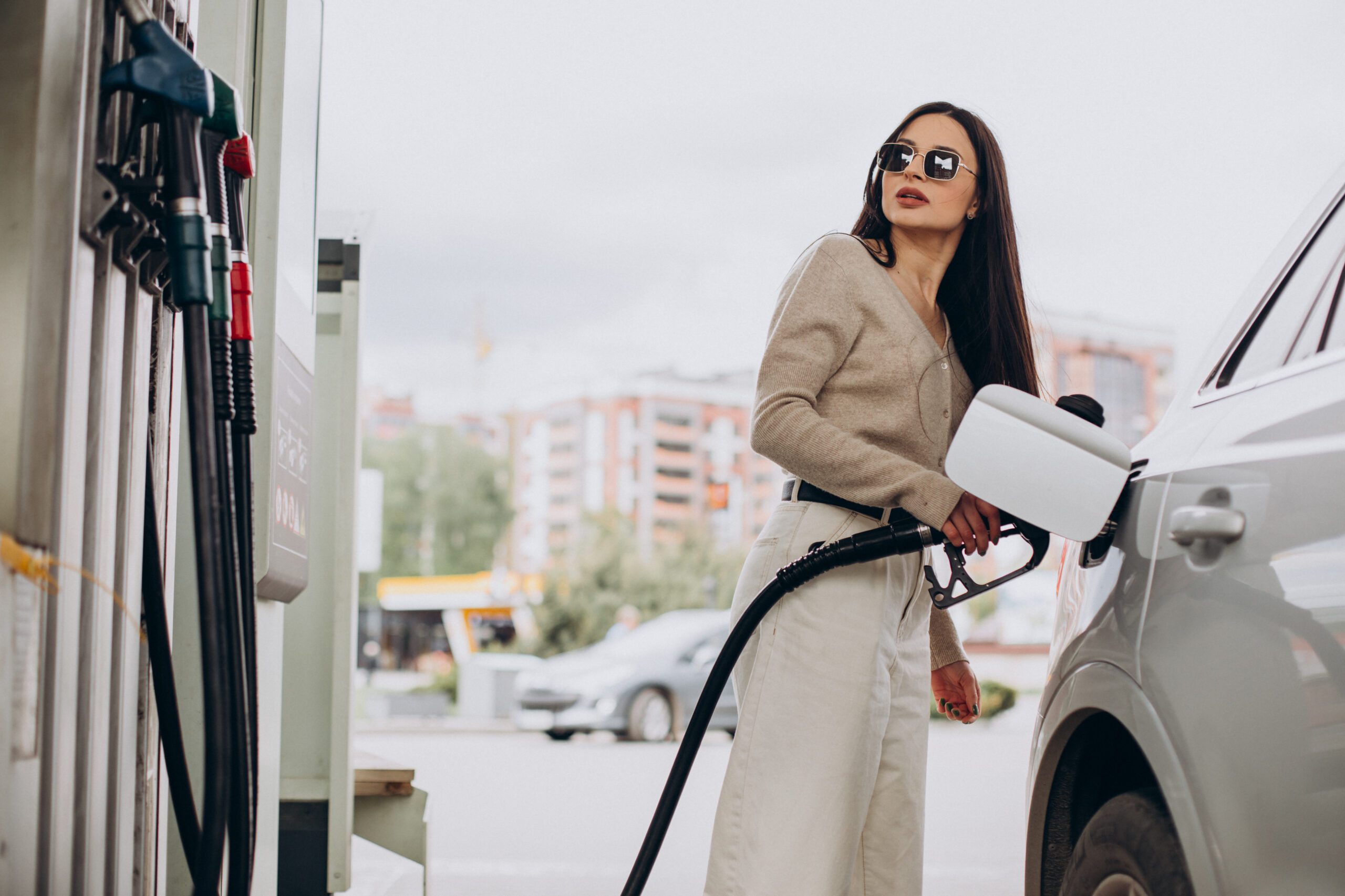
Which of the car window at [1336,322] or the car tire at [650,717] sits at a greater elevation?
the car window at [1336,322]

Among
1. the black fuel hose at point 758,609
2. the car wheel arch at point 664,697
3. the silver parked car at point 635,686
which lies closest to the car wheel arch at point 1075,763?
the black fuel hose at point 758,609

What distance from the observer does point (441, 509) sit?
54656 mm

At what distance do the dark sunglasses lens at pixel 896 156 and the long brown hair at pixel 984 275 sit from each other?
0.04 metres

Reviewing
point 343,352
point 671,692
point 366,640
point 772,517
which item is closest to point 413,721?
point 671,692

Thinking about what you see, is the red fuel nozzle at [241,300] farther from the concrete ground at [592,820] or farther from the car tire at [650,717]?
the car tire at [650,717]

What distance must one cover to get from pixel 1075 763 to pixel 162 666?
4.77 feet

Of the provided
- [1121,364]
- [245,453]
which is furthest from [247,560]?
[1121,364]

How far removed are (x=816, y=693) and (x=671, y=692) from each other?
1131 centimetres

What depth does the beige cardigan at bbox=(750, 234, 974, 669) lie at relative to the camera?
2.24m

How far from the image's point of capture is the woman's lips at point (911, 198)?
2496 millimetres

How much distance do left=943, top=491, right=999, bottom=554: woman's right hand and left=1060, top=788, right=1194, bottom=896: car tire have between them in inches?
18.0

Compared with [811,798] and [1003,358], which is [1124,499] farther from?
[811,798]

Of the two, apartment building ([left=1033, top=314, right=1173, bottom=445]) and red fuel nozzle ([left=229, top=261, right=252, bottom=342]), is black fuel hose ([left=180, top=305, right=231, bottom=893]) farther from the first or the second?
apartment building ([left=1033, top=314, right=1173, bottom=445])

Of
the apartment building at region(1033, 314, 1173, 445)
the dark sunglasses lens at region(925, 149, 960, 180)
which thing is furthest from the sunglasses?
the apartment building at region(1033, 314, 1173, 445)
